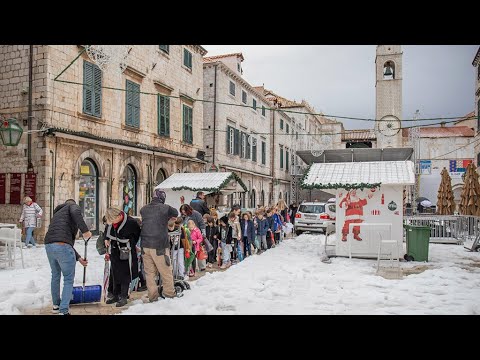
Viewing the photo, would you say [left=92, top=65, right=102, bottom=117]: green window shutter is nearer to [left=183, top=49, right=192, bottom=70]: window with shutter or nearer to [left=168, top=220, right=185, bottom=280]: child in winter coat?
[left=183, top=49, right=192, bottom=70]: window with shutter

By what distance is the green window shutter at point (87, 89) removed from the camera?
14336mm

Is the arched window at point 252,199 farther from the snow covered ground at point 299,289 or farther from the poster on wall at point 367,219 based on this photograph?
the snow covered ground at point 299,289

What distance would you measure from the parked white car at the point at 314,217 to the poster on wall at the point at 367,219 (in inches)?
285

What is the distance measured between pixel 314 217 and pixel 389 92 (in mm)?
29585

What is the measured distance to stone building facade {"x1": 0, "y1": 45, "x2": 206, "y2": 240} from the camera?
12.9 metres

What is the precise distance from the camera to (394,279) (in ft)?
28.4

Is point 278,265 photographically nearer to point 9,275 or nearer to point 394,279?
point 394,279

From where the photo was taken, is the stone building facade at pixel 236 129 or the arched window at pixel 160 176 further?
the stone building facade at pixel 236 129

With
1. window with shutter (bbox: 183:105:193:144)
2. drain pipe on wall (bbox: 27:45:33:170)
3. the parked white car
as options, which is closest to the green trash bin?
the parked white car

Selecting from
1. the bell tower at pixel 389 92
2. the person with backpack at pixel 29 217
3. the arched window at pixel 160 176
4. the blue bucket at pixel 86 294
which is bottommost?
the blue bucket at pixel 86 294

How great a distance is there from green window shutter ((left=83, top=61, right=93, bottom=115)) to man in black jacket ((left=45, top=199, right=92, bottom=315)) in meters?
9.18

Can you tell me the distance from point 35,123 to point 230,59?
19167 mm

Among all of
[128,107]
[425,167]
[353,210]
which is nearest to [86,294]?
[353,210]

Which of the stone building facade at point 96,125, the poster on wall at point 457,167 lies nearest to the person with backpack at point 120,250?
the stone building facade at point 96,125
